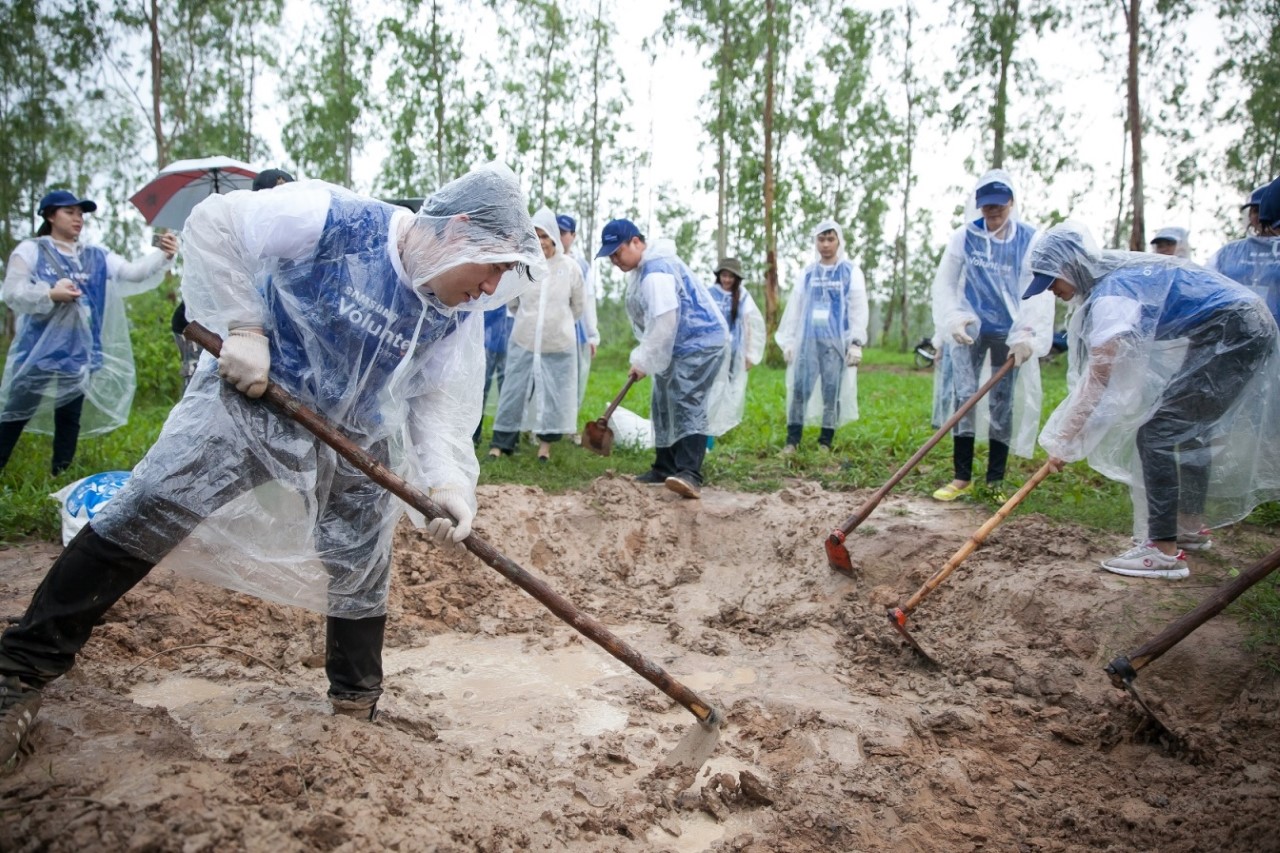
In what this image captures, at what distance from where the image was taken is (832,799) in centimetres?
265

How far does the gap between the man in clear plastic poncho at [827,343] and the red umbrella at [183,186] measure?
4.17 m

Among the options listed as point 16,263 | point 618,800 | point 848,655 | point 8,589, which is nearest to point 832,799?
point 618,800

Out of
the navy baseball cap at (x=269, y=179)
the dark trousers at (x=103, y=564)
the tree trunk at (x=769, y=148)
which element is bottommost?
the dark trousers at (x=103, y=564)

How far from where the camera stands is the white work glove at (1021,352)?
4.94m

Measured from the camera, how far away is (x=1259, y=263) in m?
4.69

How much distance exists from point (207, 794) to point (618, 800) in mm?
1135

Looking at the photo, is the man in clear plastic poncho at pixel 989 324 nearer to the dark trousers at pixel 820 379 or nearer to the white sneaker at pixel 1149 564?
the white sneaker at pixel 1149 564

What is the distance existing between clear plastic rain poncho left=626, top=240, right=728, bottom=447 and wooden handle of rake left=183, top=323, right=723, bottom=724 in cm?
316

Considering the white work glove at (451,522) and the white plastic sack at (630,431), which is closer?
the white work glove at (451,522)

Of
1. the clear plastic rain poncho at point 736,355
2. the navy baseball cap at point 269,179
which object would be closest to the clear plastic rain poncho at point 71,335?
the navy baseball cap at point 269,179

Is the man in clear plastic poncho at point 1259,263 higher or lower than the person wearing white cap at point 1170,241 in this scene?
lower

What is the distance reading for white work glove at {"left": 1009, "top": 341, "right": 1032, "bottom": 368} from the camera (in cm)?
494

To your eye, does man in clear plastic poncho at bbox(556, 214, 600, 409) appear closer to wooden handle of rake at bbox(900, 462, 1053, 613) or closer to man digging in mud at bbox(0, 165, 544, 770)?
wooden handle of rake at bbox(900, 462, 1053, 613)

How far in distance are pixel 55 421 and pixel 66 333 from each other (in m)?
0.56
